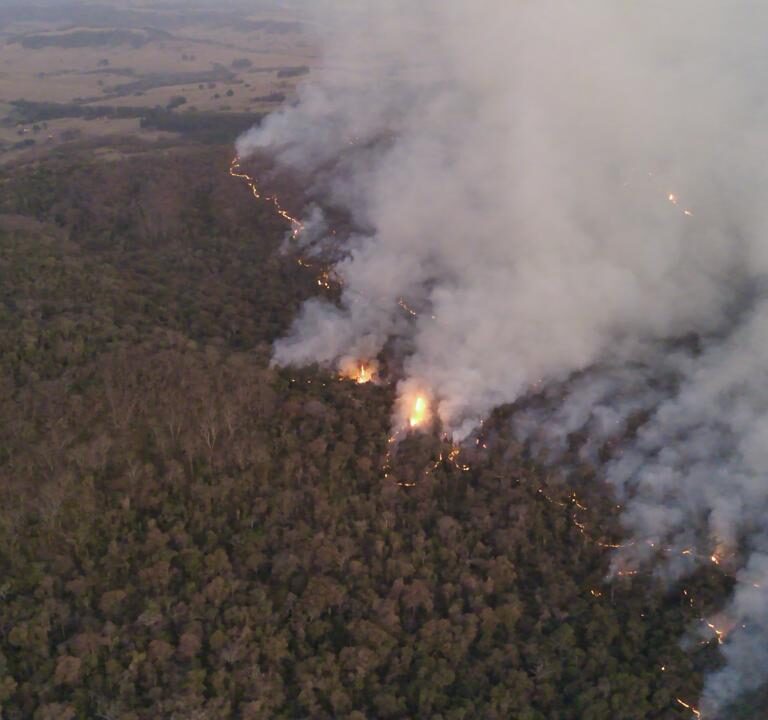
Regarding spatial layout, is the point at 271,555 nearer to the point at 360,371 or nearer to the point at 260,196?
the point at 360,371

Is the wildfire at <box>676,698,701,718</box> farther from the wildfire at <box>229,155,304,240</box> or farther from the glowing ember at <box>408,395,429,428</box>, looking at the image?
the wildfire at <box>229,155,304,240</box>

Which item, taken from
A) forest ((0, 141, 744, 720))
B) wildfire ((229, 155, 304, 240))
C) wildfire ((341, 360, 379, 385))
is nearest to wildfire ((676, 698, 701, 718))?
forest ((0, 141, 744, 720))

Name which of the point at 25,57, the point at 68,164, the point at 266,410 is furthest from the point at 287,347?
the point at 25,57

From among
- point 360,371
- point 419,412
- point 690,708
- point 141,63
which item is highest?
point 360,371

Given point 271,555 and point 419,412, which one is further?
point 419,412

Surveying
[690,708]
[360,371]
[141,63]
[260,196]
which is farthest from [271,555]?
[141,63]

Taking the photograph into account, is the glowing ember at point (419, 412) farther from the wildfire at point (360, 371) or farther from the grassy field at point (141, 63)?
the grassy field at point (141, 63)

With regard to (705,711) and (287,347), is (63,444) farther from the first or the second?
(705,711)
